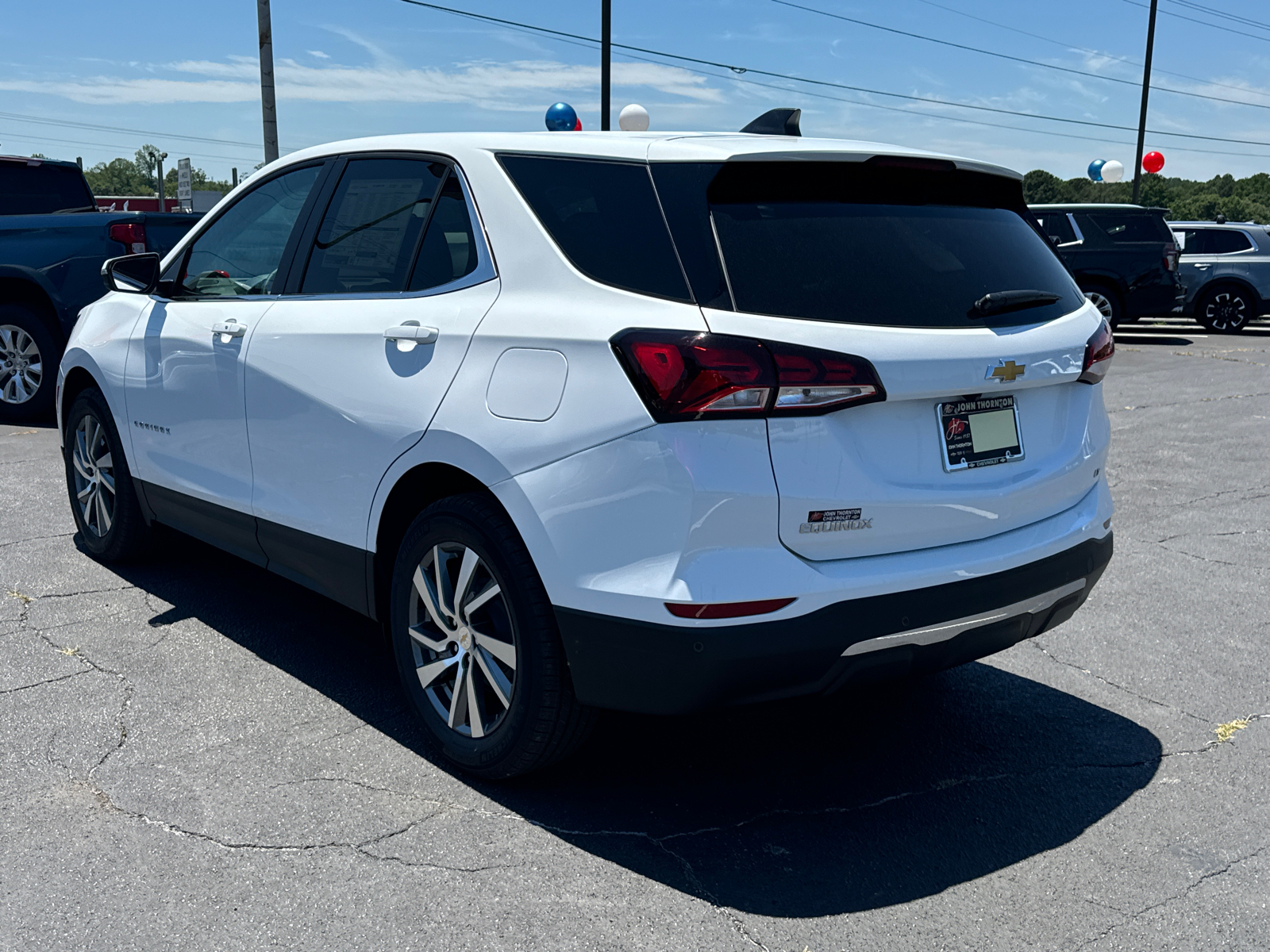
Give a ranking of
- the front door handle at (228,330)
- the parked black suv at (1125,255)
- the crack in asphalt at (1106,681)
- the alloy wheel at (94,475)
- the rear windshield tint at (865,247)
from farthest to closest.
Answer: the parked black suv at (1125,255)
the alloy wheel at (94,475)
the front door handle at (228,330)
the crack in asphalt at (1106,681)
the rear windshield tint at (865,247)

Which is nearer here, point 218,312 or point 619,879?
point 619,879

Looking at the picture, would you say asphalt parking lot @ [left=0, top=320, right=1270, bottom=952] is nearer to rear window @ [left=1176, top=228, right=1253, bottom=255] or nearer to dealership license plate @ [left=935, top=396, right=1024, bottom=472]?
dealership license plate @ [left=935, top=396, right=1024, bottom=472]

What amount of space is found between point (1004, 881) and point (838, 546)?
3.08 feet

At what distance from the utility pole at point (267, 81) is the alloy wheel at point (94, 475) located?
564 inches

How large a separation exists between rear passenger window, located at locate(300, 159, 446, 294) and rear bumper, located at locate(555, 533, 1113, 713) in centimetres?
137

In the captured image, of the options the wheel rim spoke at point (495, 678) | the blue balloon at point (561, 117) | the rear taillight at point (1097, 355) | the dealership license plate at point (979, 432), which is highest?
the blue balloon at point (561, 117)

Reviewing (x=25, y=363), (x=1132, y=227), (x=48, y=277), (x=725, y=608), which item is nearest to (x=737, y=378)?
(x=725, y=608)

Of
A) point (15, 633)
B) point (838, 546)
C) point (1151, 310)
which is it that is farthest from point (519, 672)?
point (1151, 310)

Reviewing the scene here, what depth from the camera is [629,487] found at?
2.80 m

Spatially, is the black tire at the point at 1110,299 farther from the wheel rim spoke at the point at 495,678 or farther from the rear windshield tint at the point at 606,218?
the wheel rim spoke at the point at 495,678

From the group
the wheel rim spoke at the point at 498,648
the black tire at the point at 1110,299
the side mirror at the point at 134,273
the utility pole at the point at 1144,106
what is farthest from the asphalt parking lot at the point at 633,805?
the utility pole at the point at 1144,106

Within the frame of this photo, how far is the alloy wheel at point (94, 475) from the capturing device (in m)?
5.38

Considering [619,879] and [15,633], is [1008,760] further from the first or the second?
[15,633]

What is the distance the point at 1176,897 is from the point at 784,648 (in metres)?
1.13
